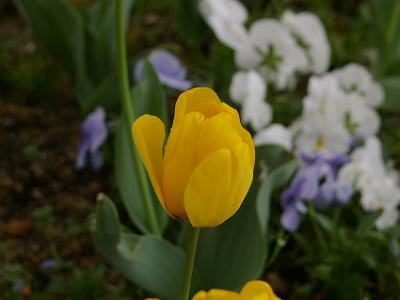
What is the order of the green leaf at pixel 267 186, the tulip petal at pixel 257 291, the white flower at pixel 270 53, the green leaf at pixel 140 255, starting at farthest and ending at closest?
the white flower at pixel 270 53 → the green leaf at pixel 267 186 → the green leaf at pixel 140 255 → the tulip petal at pixel 257 291

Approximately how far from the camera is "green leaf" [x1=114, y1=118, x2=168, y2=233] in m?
1.51

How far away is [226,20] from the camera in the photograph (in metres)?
2.03

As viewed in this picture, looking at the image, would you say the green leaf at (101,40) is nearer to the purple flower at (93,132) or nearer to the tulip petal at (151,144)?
the purple flower at (93,132)

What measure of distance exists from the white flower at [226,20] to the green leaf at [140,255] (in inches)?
29.5

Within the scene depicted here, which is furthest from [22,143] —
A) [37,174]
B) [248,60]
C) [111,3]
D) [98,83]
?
[248,60]

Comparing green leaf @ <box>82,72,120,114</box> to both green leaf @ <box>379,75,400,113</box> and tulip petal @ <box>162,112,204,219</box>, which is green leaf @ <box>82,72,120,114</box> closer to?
green leaf @ <box>379,75,400,113</box>

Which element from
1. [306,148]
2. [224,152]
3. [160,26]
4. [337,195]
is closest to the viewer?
[224,152]

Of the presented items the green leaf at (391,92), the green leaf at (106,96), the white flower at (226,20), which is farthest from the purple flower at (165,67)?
the green leaf at (391,92)

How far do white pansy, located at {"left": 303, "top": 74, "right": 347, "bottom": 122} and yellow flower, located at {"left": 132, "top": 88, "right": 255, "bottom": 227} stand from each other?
113 centimetres

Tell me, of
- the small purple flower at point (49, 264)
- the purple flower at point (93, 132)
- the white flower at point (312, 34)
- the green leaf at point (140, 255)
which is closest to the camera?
the green leaf at point (140, 255)

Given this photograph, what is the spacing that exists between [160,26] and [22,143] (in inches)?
29.6

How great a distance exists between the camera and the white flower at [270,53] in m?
1.97

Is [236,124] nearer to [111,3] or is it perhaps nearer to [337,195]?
[337,195]

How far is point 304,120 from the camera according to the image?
1905 mm
